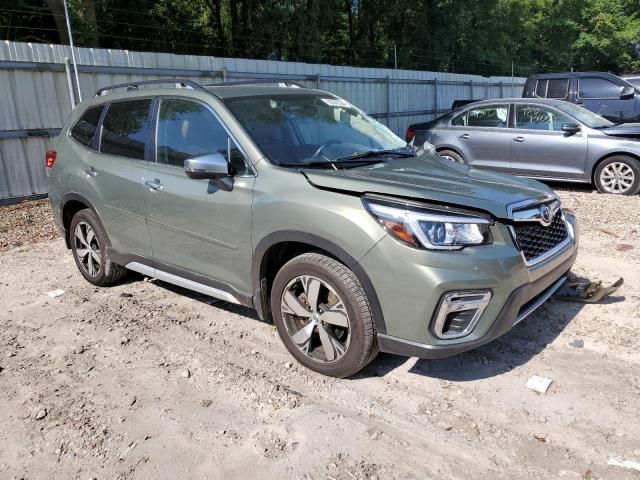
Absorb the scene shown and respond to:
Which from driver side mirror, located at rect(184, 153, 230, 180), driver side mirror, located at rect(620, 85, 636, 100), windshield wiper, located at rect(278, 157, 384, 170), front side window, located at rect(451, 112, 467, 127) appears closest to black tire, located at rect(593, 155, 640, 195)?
front side window, located at rect(451, 112, 467, 127)

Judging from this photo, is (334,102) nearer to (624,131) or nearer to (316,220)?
(316,220)

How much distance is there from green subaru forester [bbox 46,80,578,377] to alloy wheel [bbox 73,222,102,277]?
0.15 metres

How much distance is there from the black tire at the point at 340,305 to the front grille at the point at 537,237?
0.97m

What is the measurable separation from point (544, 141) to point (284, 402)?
7.16 m

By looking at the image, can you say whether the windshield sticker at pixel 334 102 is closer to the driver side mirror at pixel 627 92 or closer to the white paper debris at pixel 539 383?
the white paper debris at pixel 539 383

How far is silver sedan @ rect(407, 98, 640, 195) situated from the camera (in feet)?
27.2

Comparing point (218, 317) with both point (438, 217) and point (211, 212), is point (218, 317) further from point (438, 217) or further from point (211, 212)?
point (438, 217)

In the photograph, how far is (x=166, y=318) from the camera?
14.7 feet

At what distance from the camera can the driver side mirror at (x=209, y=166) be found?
347cm

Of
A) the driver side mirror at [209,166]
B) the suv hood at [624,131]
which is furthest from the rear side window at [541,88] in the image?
the driver side mirror at [209,166]

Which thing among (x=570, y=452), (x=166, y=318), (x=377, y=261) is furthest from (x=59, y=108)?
(x=570, y=452)

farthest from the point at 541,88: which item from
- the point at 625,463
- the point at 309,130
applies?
the point at 625,463

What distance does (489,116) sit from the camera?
9.45 metres

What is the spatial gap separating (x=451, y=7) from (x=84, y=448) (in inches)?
1218
